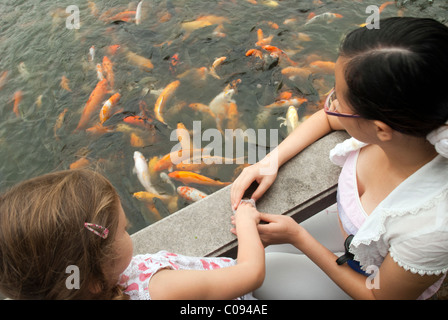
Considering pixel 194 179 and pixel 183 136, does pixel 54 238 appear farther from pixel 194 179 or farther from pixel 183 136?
pixel 183 136

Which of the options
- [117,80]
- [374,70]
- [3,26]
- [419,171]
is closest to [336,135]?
[419,171]

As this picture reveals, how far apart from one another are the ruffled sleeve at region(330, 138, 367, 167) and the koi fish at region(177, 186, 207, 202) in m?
1.55

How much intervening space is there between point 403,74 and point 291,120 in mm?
2655

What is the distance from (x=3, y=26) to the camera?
18.0ft

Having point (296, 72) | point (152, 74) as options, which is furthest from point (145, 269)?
point (152, 74)

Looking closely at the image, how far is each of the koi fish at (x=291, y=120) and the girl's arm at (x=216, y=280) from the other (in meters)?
2.29

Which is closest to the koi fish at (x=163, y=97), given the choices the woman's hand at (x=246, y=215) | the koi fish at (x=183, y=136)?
the koi fish at (x=183, y=136)

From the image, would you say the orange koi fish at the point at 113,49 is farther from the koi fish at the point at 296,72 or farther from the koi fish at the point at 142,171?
the koi fish at the point at 296,72

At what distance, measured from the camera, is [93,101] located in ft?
14.1

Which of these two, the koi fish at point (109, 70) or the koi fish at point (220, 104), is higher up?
the koi fish at point (109, 70)

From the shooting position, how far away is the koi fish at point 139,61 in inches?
185

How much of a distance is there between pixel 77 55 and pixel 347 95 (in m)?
4.44

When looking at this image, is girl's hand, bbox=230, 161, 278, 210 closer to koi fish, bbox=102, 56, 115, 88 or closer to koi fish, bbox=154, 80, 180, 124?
koi fish, bbox=154, 80, 180, 124
